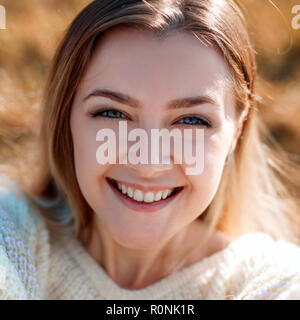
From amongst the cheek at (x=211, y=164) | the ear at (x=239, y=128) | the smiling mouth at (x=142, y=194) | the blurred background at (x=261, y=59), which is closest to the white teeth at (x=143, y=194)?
the smiling mouth at (x=142, y=194)

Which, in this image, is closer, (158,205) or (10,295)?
(10,295)

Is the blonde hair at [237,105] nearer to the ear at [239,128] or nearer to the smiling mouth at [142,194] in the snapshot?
the ear at [239,128]

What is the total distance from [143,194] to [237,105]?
1.44ft

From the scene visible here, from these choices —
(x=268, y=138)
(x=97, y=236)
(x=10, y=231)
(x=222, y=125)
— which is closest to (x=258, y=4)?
(x=268, y=138)

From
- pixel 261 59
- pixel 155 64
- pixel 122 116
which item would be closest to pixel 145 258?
pixel 122 116

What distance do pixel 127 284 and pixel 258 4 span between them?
74.8 inches

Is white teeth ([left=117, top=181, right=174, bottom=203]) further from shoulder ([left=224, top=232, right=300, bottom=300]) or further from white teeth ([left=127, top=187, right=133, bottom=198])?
shoulder ([left=224, top=232, right=300, bottom=300])

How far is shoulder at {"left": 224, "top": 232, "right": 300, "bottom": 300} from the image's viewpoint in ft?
4.70

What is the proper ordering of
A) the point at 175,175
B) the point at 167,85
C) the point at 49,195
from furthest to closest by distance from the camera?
the point at 49,195 → the point at 175,175 → the point at 167,85

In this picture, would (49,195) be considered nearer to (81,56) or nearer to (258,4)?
(81,56)

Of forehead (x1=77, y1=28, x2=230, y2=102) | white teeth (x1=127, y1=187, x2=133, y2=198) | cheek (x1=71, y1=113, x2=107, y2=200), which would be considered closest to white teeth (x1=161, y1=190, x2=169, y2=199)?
white teeth (x1=127, y1=187, x2=133, y2=198)

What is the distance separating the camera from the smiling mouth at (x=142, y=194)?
4.84 ft

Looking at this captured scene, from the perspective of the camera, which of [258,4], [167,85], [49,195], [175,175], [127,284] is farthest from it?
[258,4]

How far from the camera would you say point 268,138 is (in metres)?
2.87
